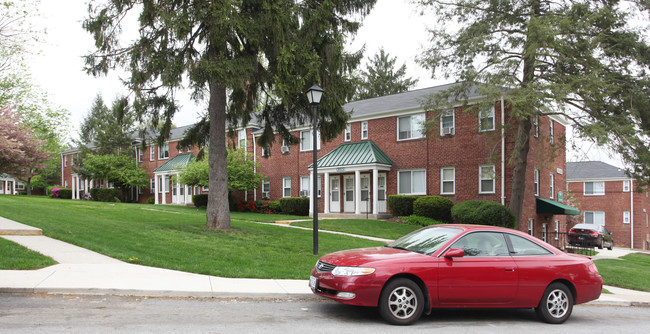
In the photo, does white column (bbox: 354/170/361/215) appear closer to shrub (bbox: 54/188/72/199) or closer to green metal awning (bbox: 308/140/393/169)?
green metal awning (bbox: 308/140/393/169)

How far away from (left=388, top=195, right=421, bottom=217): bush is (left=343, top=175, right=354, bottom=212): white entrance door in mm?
3078

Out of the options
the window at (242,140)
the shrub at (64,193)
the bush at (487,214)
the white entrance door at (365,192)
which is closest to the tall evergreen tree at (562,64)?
the bush at (487,214)

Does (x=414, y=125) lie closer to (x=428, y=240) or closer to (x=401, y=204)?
(x=401, y=204)

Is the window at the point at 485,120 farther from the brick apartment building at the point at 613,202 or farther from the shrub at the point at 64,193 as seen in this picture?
the shrub at the point at 64,193

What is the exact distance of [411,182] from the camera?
25812 millimetres

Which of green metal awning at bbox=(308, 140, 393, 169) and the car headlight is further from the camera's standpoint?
green metal awning at bbox=(308, 140, 393, 169)

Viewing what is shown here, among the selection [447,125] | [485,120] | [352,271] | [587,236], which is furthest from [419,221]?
[352,271]

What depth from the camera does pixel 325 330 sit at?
6.21 meters

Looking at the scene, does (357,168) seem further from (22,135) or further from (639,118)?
(22,135)

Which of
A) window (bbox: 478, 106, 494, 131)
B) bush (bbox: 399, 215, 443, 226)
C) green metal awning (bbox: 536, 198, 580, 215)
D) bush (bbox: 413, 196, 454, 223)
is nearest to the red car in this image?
window (bbox: 478, 106, 494, 131)

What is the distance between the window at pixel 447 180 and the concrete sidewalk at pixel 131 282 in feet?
45.0

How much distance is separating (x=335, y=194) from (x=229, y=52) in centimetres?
1479

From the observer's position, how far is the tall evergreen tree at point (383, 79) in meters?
58.4

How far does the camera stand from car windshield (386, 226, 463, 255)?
7.29 meters
